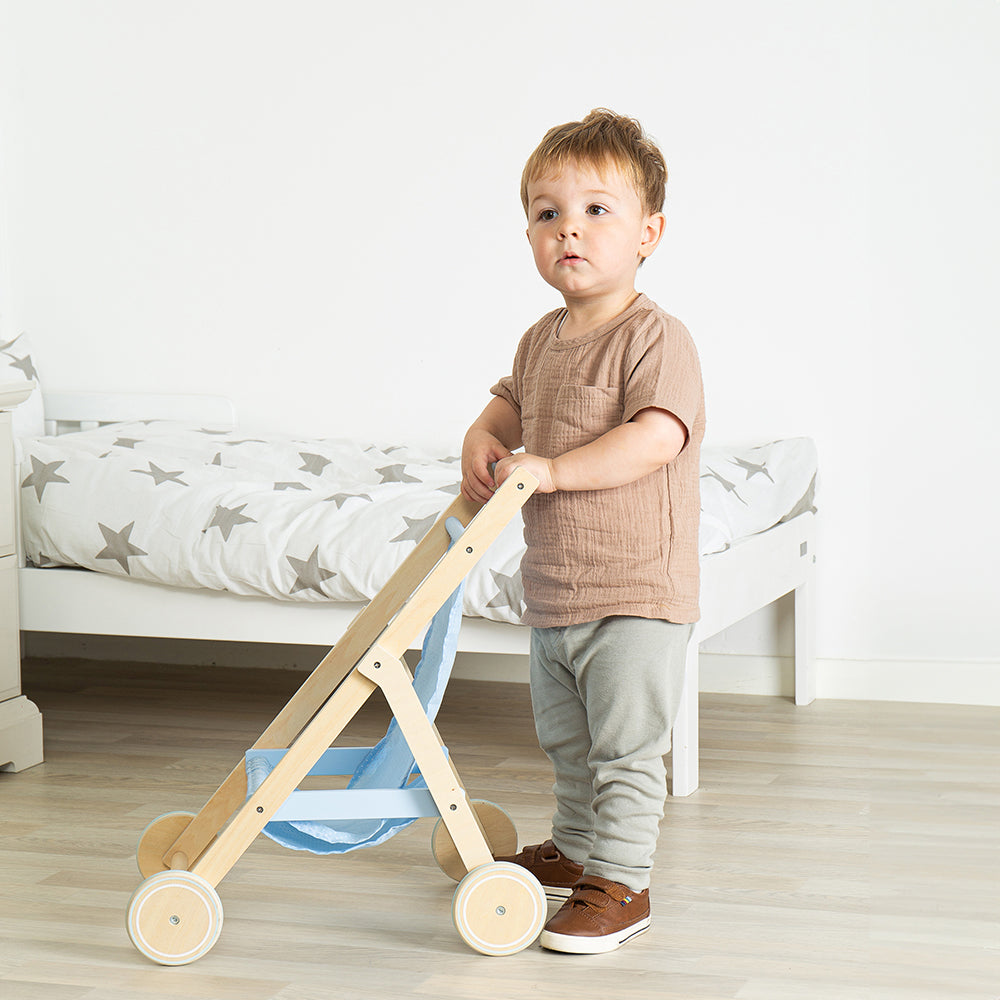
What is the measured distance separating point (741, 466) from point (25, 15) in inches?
74.0

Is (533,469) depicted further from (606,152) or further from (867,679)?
(867,679)

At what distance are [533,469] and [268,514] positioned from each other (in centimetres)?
88

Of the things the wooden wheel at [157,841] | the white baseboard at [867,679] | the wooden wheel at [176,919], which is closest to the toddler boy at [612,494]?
the wooden wheel at [176,919]

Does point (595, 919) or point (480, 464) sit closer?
point (595, 919)

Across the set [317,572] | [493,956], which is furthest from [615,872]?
[317,572]

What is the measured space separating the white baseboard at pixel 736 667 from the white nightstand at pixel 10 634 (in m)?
0.79

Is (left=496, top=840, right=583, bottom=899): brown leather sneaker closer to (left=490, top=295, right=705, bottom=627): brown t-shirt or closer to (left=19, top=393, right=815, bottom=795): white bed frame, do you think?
(left=490, top=295, right=705, bottom=627): brown t-shirt

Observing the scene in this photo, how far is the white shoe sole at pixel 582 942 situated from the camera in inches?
51.5

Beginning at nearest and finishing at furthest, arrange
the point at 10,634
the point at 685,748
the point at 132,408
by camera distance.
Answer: the point at 685,748
the point at 10,634
the point at 132,408

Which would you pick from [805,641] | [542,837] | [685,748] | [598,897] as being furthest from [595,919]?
[805,641]

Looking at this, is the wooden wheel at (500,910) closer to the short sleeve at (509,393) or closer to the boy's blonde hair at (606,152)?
the short sleeve at (509,393)

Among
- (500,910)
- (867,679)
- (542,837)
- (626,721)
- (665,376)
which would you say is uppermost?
(665,376)

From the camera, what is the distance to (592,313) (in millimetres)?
1392

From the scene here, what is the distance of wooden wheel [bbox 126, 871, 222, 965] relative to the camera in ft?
4.18
